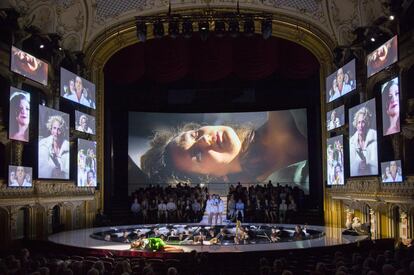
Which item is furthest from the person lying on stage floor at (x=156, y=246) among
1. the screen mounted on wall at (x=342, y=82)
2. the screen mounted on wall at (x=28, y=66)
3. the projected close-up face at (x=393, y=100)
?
the screen mounted on wall at (x=342, y=82)

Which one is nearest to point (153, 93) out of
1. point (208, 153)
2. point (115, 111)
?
point (115, 111)

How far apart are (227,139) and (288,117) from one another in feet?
11.2

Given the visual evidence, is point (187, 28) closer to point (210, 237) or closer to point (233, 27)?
point (233, 27)

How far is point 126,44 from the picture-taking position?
22.2 metres

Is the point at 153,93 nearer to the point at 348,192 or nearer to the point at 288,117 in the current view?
the point at 288,117

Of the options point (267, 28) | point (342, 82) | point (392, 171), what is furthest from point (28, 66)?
point (392, 171)

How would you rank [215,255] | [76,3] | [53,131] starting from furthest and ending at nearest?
1. [76,3]
2. [53,131]
3. [215,255]

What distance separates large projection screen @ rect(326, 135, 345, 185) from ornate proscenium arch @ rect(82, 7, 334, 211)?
2.45 metres

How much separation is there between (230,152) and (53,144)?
1075 centimetres

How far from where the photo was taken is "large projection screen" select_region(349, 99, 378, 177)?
15445 millimetres

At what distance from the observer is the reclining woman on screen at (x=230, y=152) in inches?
982

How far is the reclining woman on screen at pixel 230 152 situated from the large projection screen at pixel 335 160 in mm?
4534

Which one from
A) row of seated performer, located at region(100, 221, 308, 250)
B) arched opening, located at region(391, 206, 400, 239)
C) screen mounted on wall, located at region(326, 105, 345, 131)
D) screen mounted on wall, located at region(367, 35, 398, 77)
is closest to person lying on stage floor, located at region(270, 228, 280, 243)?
row of seated performer, located at region(100, 221, 308, 250)

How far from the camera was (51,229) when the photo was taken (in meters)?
17.8
